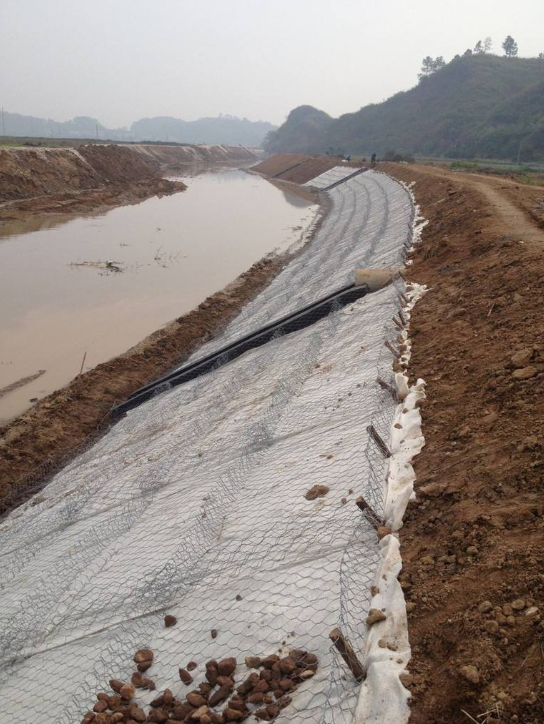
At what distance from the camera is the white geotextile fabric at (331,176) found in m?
43.3

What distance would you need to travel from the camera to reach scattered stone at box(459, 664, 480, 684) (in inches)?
98.8

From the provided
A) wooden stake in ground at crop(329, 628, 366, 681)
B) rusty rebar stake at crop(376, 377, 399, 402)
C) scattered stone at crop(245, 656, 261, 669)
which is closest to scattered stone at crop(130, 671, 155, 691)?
scattered stone at crop(245, 656, 261, 669)

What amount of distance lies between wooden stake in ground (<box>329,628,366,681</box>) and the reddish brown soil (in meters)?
6.41

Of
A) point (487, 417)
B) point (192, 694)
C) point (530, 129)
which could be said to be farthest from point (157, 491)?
point (530, 129)

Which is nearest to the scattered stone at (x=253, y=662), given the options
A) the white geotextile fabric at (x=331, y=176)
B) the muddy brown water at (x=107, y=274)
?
the muddy brown water at (x=107, y=274)

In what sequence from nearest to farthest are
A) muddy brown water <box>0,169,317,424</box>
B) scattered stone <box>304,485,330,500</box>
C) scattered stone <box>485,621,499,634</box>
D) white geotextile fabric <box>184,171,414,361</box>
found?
scattered stone <box>485,621,499,634</box>
scattered stone <box>304,485,330,500</box>
muddy brown water <box>0,169,317,424</box>
white geotextile fabric <box>184,171,414,361</box>

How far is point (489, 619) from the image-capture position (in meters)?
2.79

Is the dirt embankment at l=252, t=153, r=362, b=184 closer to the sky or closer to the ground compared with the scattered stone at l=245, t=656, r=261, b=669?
closer to the sky

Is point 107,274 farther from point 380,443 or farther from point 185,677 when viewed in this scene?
point 185,677

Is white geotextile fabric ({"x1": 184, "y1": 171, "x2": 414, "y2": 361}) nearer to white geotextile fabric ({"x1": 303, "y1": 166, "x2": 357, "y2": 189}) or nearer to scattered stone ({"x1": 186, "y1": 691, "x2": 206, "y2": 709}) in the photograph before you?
scattered stone ({"x1": 186, "y1": 691, "x2": 206, "y2": 709})

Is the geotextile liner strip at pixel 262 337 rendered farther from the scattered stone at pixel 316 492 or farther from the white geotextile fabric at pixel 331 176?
the white geotextile fabric at pixel 331 176

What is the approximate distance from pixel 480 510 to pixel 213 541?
256 centimetres

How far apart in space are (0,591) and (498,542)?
5.44m

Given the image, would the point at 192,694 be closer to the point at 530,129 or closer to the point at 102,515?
the point at 102,515
